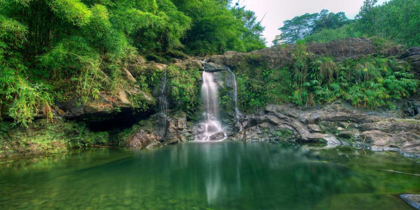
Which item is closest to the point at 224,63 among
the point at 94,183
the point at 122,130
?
the point at 122,130

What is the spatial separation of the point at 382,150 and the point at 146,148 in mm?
9711

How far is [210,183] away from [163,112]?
7.87 m

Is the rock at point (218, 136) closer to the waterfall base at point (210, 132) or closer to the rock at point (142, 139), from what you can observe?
the waterfall base at point (210, 132)

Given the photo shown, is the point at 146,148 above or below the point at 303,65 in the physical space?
below

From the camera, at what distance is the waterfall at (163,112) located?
11.0 metres

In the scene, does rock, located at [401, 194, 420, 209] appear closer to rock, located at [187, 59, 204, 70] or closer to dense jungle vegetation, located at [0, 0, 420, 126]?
dense jungle vegetation, located at [0, 0, 420, 126]

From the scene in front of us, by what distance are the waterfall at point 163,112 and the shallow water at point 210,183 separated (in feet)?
13.8

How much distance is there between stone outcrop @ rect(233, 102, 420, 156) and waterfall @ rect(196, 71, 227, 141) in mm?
1250

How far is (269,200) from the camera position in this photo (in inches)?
136

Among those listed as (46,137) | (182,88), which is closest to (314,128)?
(182,88)

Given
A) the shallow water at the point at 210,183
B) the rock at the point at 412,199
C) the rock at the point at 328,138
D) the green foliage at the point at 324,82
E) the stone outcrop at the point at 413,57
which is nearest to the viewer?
the rock at the point at 412,199

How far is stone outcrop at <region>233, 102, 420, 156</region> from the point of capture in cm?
783

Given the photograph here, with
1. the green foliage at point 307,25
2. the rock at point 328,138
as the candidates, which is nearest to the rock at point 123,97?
the rock at point 328,138

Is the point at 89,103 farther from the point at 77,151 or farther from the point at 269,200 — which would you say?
the point at 269,200
